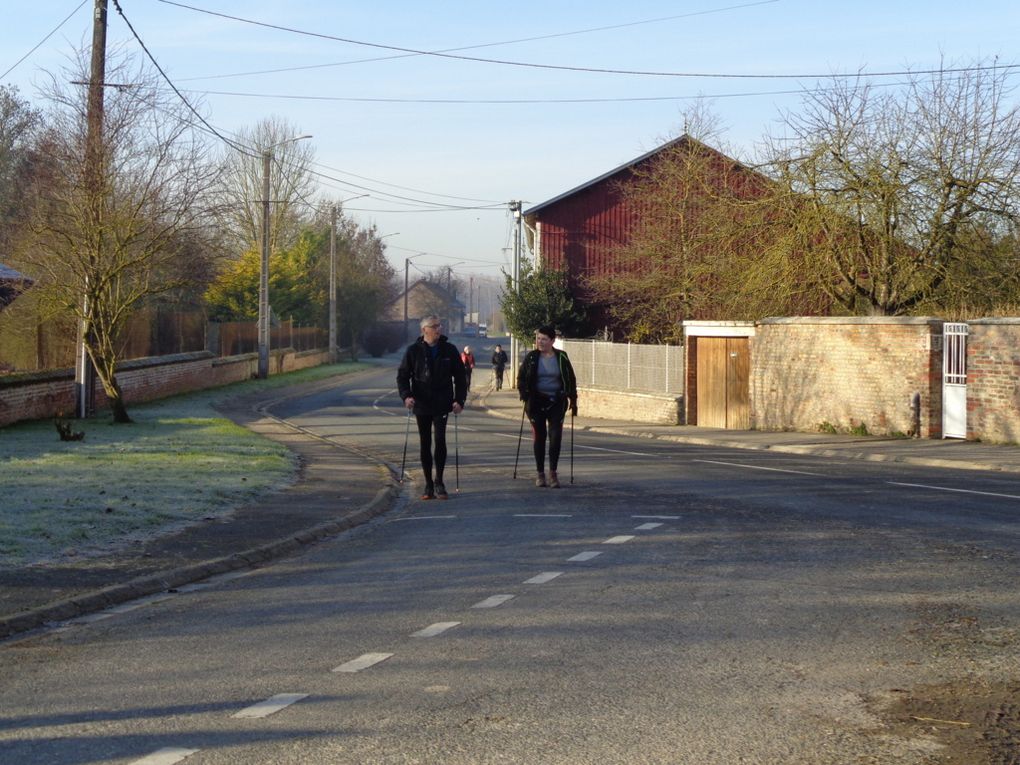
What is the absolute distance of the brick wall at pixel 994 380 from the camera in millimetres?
21641

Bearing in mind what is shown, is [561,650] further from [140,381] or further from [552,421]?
[140,381]

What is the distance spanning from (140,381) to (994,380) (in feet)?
74.5

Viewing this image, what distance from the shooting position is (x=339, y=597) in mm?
8203

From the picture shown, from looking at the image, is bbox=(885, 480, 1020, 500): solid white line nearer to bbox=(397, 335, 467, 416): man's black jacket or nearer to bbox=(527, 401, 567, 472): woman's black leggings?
bbox=(527, 401, 567, 472): woman's black leggings

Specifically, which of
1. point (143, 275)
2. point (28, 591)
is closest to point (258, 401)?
point (143, 275)

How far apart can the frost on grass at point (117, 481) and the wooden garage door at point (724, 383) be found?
11671 millimetres

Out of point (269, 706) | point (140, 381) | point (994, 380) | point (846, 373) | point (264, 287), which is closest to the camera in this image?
point (269, 706)

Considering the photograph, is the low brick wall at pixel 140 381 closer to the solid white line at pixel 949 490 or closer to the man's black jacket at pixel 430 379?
the man's black jacket at pixel 430 379

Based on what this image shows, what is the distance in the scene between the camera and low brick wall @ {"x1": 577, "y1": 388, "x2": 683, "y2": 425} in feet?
103

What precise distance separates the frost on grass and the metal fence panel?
12051mm

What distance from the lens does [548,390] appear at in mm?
14617

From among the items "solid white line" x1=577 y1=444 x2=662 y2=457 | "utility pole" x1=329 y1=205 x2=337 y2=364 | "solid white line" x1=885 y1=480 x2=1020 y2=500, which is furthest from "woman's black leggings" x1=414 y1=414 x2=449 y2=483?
"utility pole" x1=329 y1=205 x2=337 y2=364

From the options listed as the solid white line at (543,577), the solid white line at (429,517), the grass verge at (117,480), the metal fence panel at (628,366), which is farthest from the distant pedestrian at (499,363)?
the solid white line at (543,577)

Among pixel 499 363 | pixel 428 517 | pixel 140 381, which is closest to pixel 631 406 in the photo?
pixel 140 381
